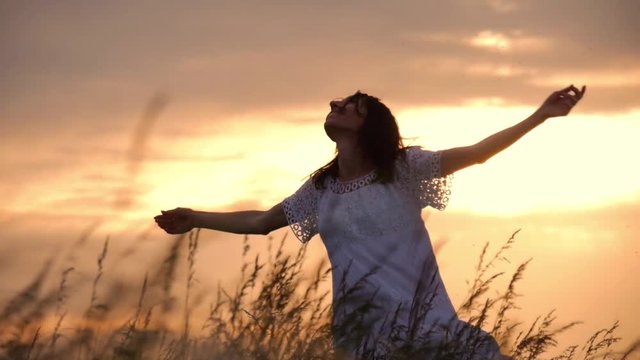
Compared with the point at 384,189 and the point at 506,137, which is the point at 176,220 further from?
the point at 506,137

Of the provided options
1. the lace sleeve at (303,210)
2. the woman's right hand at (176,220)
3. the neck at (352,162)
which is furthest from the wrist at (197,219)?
the neck at (352,162)

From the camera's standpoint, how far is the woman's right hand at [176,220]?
7.70 metres

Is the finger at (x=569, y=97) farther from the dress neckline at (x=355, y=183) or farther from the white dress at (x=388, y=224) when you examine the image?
the dress neckline at (x=355, y=183)

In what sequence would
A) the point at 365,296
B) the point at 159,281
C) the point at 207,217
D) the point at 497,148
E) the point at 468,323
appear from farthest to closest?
the point at 207,217 → the point at 497,148 → the point at 468,323 → the point at 365,296 → the point at 159,281

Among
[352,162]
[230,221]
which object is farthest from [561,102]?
[230,221]

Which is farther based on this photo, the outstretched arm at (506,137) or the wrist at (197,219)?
the wrist at (197,219)

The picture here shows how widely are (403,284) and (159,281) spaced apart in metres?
3.47

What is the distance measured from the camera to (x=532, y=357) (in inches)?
220

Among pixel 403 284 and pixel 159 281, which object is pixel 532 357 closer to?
pixel 403 284

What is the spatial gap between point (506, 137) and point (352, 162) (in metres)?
1.00

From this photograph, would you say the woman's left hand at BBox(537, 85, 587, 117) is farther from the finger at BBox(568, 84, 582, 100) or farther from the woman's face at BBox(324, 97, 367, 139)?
the woman's face at BBox(324, 97, 367, 139)

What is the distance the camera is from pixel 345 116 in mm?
7129

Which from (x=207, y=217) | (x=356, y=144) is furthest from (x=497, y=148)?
(x=207, y=217)

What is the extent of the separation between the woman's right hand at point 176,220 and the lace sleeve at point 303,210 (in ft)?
2.07
